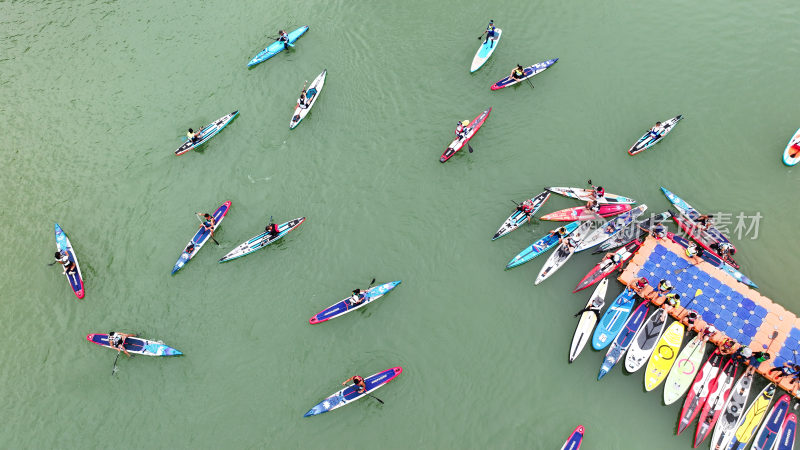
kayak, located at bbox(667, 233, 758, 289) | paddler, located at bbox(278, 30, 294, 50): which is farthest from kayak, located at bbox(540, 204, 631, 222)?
paddler, located at bbox(278, 30, 294, 50)

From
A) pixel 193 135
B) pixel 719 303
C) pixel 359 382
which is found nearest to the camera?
pixel 359 382

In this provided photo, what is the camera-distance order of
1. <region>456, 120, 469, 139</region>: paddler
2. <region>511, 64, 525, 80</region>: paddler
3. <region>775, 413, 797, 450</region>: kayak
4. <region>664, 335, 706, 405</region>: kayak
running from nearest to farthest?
<region>775, 413, 797, 450</region>: kayak, <region>664, 335, 706, 405</region>: kayak, <region>456, 120, 469, 139</region>: paddler, <region>511, 64, 525, 80</region>: paddler

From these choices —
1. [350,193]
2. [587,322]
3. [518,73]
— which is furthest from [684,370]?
[350,193]

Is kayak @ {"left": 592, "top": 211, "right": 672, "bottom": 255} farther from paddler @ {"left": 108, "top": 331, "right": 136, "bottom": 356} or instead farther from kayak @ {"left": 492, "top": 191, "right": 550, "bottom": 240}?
paddler @ {"left": 108, "top": 331, "right": 136, "bottom": 356}

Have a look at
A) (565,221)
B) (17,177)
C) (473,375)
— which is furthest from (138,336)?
(565,221)

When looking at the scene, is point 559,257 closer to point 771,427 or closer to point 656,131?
point 656,131

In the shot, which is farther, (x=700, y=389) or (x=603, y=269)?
(x=603, y=269)
